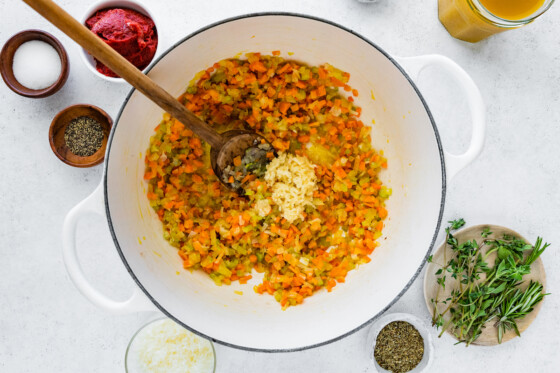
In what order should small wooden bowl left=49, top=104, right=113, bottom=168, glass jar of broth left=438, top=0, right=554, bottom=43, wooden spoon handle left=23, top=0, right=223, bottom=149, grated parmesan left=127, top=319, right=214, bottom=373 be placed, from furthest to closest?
grated parmesan left=127, top=319, right=214, bottom=373
small wooden bowl left=49, top=104, right=113, bottom=168
glass jar of broth left=438, top=0, right=554, bottom=43
wooden spoon handle left=23, top=0, right=223, bottom=149

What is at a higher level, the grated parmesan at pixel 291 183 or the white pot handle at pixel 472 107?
the white pot handle at pixel 472 107

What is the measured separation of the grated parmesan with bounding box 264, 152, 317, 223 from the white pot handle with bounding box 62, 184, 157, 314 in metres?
0.50

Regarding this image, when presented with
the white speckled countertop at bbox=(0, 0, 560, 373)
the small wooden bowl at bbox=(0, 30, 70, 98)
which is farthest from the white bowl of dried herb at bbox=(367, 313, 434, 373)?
the small wooden bowl at bbox=(0, 30, 70, 98)

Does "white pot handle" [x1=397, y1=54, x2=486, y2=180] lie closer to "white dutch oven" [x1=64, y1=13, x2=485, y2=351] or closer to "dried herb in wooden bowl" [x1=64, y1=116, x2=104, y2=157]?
"white dutch oven" [x1=64, y1=13, x2=485, y2=351]

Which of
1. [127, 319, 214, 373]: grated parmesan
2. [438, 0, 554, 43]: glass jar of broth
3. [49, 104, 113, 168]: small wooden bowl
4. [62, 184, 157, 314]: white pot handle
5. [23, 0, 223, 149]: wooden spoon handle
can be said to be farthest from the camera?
[127, 319, 214, 373]: grated parmesan

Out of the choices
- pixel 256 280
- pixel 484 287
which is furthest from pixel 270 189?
pixel 484 287

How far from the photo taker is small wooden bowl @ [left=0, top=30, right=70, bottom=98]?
5.20 feet

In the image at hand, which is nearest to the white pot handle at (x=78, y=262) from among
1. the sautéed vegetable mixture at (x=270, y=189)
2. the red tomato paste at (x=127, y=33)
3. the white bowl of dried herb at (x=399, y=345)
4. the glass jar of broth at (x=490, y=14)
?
the sautéed vegetable mixture at (x=270, y=189)

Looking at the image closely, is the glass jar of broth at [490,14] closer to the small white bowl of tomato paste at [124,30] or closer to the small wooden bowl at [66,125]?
the small white bowl of tomato paste at [124,30]

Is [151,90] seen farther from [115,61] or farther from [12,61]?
[12,61]

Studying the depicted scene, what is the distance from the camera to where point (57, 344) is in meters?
1.73

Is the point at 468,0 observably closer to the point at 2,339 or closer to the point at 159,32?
the point at 159,32

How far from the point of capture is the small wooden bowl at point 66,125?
5.26ft

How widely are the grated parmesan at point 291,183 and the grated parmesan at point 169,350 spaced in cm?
56
